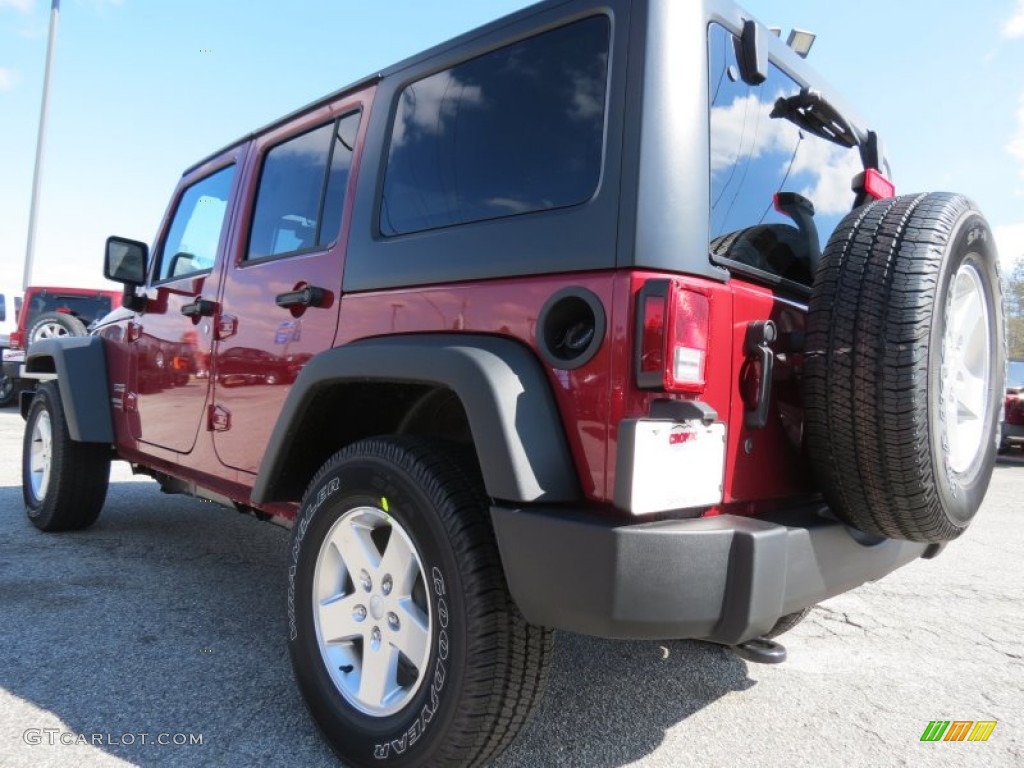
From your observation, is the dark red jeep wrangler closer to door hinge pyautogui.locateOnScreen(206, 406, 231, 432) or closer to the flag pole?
door hinge pyautogui.locateOnScreen(206, 406, 231, 432)

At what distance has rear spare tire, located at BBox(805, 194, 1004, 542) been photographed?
167 cm

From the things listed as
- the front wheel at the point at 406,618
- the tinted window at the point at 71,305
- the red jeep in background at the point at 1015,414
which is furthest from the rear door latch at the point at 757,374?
the tinted window at the point at 71,305

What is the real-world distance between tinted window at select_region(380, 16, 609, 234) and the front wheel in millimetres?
684

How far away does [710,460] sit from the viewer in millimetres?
1662

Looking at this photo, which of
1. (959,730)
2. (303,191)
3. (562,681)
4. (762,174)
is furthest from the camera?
(303,191)

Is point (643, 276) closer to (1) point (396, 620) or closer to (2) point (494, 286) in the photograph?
(2) point (494, 286)

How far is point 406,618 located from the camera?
189cm

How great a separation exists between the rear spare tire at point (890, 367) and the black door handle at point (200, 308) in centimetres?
230

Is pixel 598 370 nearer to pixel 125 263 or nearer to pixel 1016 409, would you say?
pixel 125 263

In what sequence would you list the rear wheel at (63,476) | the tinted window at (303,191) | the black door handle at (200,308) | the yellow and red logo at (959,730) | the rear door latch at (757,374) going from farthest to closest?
the rear wheel at (63,476) < the black door handle at (200,308) < the tinted window at (303,191) < the yellow and red logo at (959,730) < the rear door latch at (757,374)

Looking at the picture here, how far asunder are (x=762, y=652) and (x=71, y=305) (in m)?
13.2

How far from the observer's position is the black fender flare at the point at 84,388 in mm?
3852

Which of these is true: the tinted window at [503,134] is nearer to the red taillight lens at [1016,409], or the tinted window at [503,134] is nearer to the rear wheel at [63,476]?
the rear wheel at [63,476]

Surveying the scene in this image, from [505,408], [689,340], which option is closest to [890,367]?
[689,340]
